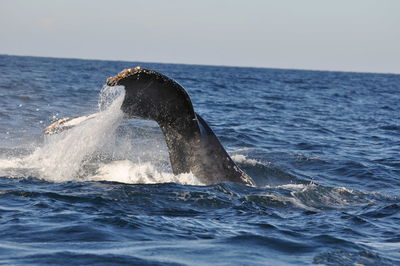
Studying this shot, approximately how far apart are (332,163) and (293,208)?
16.4 ft

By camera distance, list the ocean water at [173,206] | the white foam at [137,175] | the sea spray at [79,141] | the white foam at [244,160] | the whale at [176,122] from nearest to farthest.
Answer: the ocean water at [173,206] → the whale at [176,122] → the sea spray at [79,141] → the white foam at [137,175] → the white foam at [244,160]

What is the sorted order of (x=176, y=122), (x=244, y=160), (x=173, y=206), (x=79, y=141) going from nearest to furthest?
(x=173, y=206) < (x=176, y=122) < (x=79, y=141) < (x=244, y=160)

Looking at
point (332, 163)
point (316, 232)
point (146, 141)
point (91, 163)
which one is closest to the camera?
point (316, 232)

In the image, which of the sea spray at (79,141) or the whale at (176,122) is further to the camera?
the sea spray at (79,141)

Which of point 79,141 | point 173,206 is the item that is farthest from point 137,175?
point 173,206

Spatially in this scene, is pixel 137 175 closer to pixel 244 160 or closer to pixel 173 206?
pixel 173 206

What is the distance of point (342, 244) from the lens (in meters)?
5.84

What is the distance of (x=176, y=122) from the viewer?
23.8 ft

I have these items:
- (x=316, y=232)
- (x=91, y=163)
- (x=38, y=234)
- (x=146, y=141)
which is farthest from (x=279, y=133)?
(x=38, y=234)

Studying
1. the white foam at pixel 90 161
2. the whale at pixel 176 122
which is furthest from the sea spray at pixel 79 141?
the whale at pixel 176 122

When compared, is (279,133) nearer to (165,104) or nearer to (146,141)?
(146,141)

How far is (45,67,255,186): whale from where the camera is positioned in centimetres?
688

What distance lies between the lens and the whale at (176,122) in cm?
688

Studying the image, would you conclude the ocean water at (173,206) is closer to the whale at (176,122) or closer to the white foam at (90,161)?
the white foam at (90,161)
